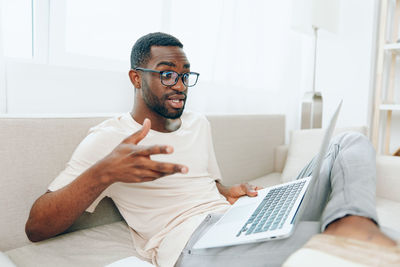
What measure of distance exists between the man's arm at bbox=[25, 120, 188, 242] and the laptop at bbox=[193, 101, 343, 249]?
7.4 inches

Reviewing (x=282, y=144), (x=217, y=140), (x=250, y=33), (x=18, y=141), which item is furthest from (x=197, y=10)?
(x=18, y=141)

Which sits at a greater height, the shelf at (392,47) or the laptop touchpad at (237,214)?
the shelf at (392,47)

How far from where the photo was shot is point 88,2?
1380mm

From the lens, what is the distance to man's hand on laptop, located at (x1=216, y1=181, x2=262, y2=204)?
1063mm

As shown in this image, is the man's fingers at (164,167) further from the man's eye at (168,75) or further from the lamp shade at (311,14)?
the lamp shade at (311,14)

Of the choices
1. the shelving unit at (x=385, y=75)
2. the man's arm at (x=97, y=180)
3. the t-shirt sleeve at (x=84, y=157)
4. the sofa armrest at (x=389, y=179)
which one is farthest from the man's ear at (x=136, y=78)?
the shelving unit at (x=385, y=75)

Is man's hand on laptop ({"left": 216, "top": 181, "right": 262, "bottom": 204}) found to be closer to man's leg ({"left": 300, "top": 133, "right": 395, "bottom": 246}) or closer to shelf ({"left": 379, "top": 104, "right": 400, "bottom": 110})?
man's leg ({"left": 300, "top": 133, "right": 395, "bottom": 246})

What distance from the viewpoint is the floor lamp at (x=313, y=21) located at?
2202 millimetres

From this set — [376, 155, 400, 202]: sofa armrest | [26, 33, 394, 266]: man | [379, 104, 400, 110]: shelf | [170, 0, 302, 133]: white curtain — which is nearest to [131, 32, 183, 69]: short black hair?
[26, 33, 394, 266]: man

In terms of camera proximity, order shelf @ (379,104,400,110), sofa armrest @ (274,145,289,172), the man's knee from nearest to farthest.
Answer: the man's knee → sofa armrest @ (274,145,289,172) → shelf @ (379,104,400,110)

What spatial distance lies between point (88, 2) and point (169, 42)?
0.55m

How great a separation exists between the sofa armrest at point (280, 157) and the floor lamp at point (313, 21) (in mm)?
452

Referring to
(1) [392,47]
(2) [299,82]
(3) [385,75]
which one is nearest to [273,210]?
(1) [392,47]

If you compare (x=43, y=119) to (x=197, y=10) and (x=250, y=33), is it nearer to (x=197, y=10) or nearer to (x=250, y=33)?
(x=197, y=10)
